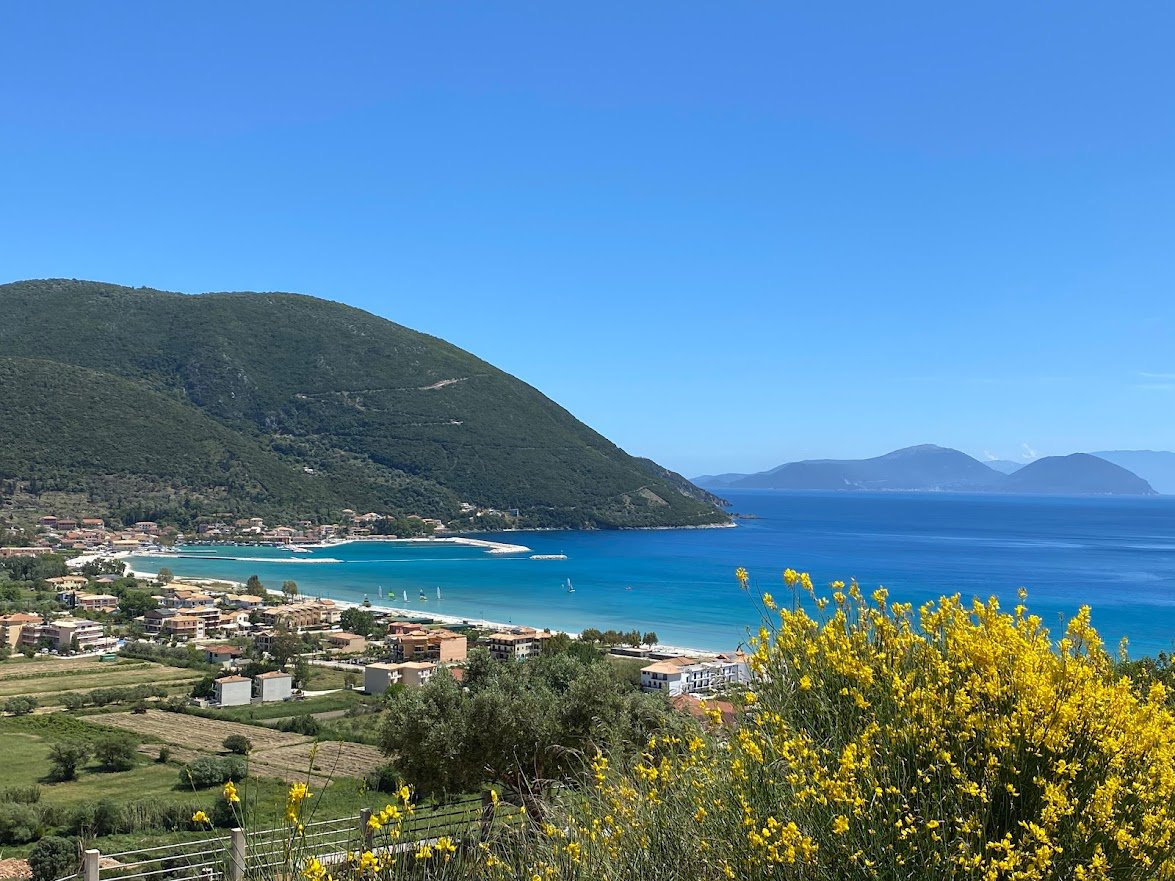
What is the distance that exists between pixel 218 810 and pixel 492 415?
121901mm

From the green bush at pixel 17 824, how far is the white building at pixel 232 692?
16.0 meters

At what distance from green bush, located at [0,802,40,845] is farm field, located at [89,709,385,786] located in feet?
15.0

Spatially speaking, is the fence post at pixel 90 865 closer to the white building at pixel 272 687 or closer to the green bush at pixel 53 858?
the green bush at pixel 53 858

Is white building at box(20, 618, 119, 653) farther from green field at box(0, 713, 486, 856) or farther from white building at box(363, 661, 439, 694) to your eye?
white building at box(363, 661, 439, 694)

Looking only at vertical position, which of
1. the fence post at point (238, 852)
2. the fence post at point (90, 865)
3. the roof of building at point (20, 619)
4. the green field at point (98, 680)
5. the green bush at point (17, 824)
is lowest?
the green field at point (98, 680)

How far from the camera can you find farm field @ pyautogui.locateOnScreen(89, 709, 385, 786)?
2233 cm

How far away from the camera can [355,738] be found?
25891mm

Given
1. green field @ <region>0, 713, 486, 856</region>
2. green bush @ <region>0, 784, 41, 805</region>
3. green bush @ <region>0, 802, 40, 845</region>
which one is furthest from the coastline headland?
green bush @ <region>0, 802, 40, 845</region>

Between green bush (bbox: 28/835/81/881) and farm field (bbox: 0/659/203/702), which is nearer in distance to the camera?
green bush (bbox: 28/835/81/881)

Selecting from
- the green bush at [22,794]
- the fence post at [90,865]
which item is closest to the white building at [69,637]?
the green bush at [22,794]

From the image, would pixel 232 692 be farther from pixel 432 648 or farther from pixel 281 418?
pixel 281 418

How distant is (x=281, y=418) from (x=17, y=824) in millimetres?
115341

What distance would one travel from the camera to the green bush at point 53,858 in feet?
42.0

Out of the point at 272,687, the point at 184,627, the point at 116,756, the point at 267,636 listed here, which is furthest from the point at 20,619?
the point at 116,756
